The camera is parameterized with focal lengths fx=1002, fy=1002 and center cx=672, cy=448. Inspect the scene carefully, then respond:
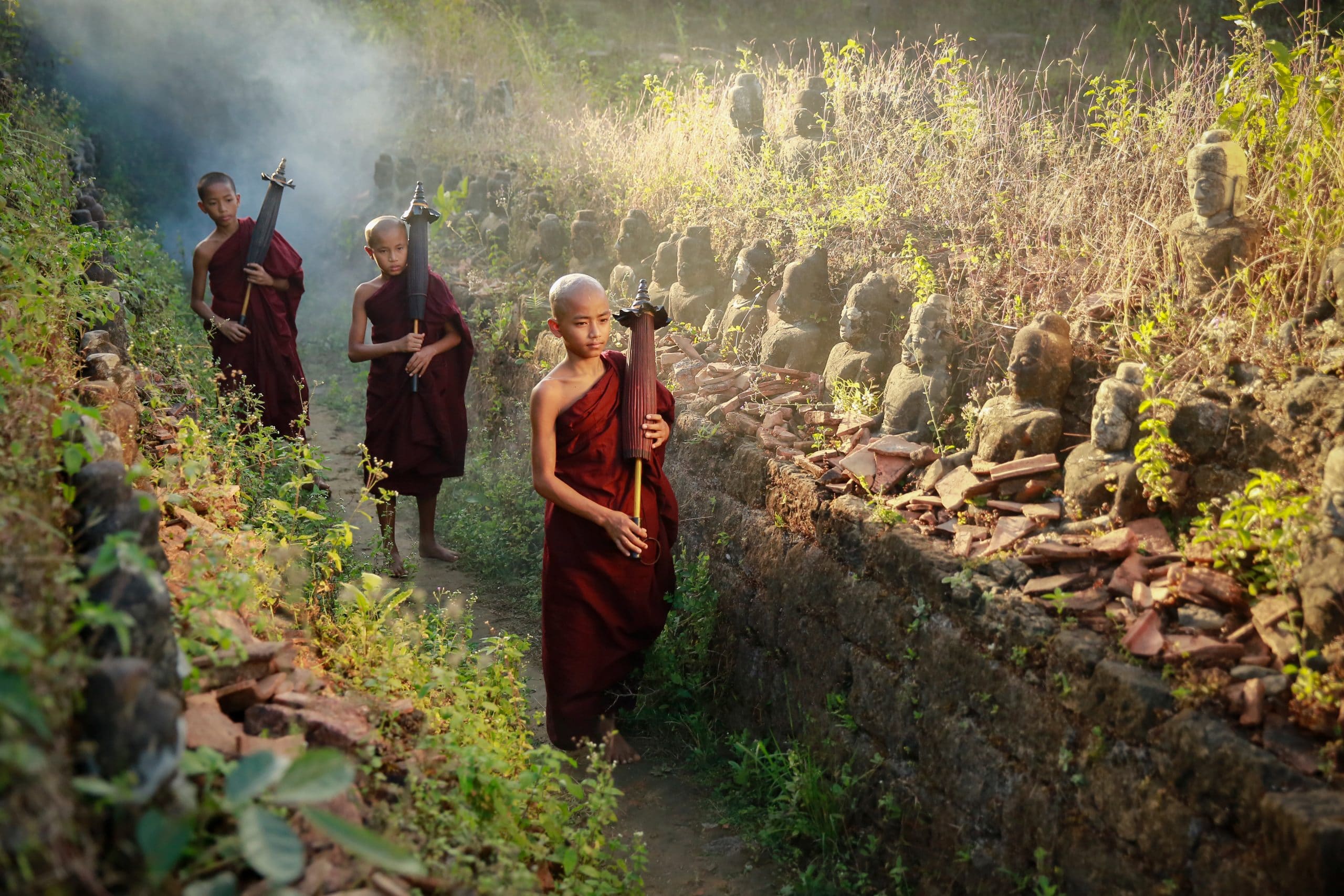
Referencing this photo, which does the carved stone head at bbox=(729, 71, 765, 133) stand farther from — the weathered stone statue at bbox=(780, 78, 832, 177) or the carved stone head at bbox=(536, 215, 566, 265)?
the carved stone head at bbox=(536, 215, 566, 265)

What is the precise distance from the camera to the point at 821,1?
18.7 m

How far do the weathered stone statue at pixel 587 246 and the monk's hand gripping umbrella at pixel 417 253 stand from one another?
2.60 meters

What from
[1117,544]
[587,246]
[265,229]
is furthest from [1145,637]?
[587,246]

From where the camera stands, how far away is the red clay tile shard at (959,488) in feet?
12.8

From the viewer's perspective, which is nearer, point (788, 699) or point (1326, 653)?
point (1326, 653)

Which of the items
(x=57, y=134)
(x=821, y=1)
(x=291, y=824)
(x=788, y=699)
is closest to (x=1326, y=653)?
(x=788, y=699)

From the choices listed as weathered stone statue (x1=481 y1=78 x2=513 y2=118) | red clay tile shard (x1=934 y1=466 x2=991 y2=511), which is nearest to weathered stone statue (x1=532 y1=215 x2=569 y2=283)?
red clay tile shard (x1=934 y1=466 x2=991 y2=511)

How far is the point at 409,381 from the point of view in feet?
20.4

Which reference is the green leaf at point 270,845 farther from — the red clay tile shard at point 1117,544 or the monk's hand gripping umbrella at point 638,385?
the red clay tile shard at point 1117,544

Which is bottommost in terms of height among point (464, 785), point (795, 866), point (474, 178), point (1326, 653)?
point (795, 866)

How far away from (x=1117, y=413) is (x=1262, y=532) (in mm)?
742

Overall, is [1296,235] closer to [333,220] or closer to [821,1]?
[333,220]

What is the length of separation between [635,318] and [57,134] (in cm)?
927

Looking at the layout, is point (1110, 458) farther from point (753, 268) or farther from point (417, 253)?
point (417, 253)
